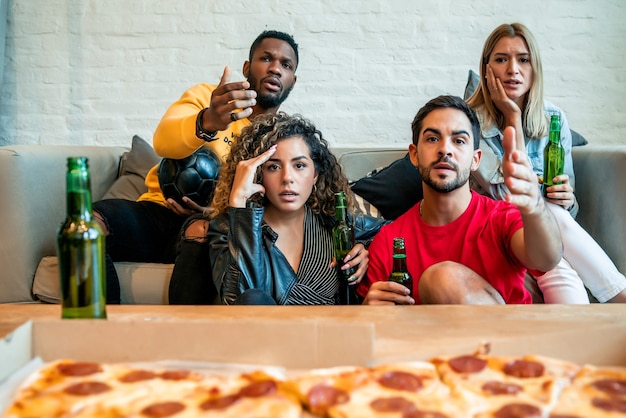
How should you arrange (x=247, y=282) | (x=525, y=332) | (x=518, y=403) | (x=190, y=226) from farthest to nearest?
(x=190, y=226) < (x=247, y=282) < (x=525, y=332) < (x=518, y=403)

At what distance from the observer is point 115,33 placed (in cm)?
324

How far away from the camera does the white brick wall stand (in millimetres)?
3113

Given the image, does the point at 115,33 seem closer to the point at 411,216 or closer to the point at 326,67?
the point at 326,67

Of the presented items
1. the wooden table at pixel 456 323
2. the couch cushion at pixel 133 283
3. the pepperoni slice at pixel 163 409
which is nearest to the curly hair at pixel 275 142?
the couch cushion at pixel 133 283

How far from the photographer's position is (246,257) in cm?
168

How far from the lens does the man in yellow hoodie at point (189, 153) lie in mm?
1925

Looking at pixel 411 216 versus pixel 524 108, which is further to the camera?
pixel 524 108

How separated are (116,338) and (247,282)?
866 millimetres

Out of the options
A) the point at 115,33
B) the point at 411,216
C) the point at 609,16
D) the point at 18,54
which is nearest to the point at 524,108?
the point at 411,216

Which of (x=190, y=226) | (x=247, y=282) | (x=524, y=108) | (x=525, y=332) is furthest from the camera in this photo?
(x=524, y=108)

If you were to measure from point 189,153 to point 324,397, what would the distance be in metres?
1.53

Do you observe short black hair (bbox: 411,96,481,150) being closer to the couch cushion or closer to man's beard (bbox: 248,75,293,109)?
man's beard (bbox: 248,75,293,109)

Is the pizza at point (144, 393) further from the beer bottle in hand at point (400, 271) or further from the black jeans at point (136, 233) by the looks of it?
the black jeans at point (136, 233)

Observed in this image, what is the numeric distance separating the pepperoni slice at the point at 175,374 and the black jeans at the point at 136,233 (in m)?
1.42
